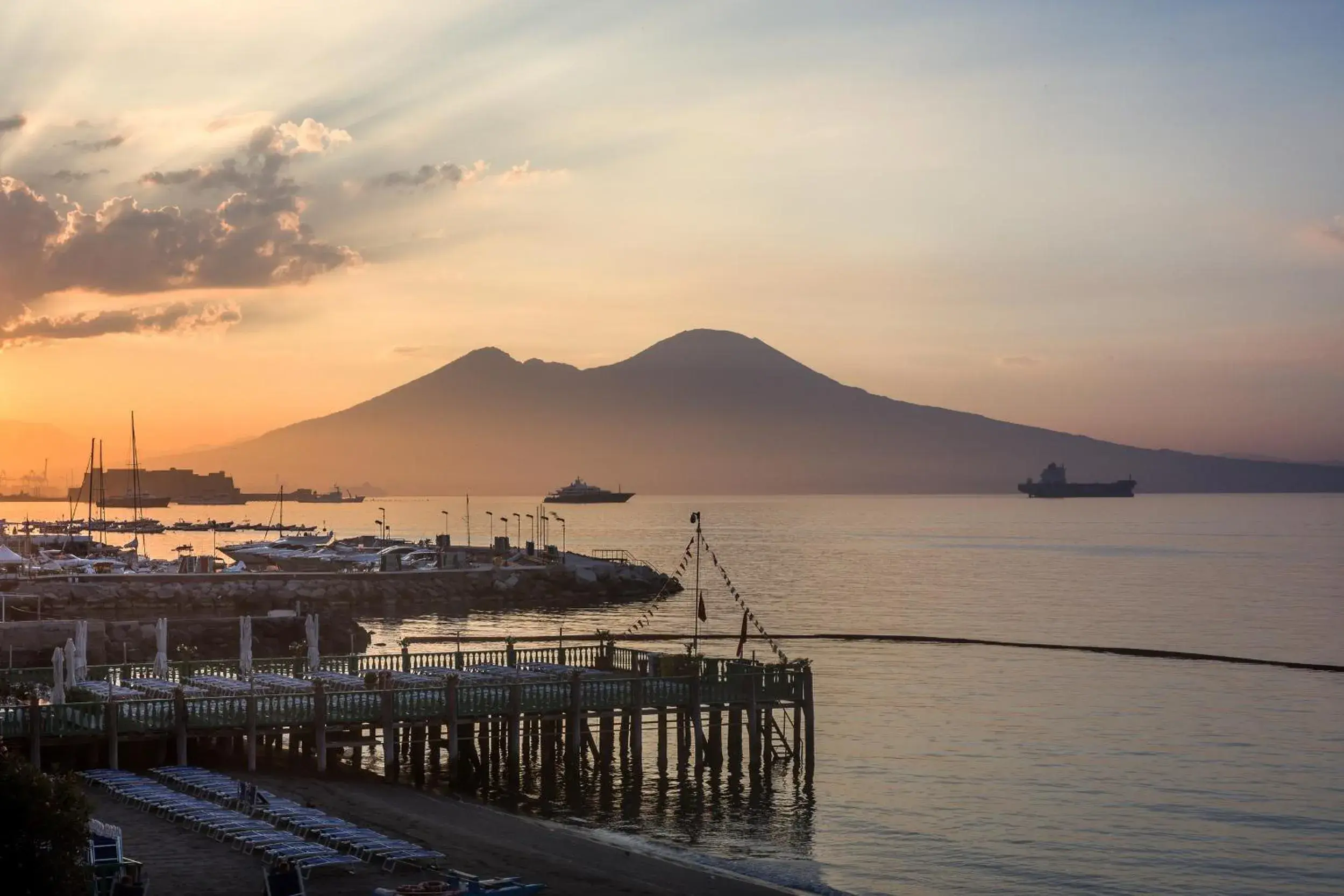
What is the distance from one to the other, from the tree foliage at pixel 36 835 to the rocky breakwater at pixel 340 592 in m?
53.2

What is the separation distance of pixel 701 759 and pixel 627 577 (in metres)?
75.9

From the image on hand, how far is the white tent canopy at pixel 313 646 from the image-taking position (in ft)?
139

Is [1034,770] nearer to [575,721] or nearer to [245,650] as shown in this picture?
[575,721]

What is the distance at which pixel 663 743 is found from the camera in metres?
39.2

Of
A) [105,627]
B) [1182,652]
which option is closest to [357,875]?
Answer: [105,627]

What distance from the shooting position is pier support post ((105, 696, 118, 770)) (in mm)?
32562

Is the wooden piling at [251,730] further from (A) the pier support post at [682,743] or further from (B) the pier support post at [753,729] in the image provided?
(B) the pier support post at [753,729]

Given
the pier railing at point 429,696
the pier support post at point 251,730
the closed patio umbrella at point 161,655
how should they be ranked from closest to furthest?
the pier railing at point 429,696 → the pier support post at point 251,730 → the closed patio umbrella at point 161,655

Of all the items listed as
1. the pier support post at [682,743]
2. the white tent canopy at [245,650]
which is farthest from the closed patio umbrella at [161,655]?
the pier support post at [682,743]

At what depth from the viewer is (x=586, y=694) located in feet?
126

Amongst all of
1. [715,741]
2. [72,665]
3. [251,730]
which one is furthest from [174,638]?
[715,741]

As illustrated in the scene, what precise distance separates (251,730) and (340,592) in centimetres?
6466

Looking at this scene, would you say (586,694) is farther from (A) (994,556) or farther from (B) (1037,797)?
(A) (994,556)

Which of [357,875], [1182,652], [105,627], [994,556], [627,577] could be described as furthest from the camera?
[994,556]
